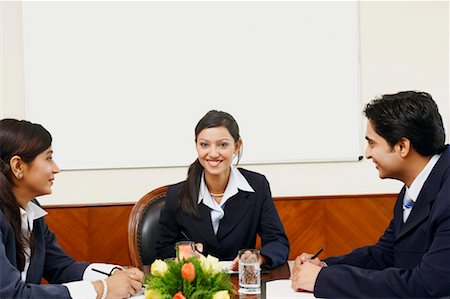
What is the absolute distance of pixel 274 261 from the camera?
86.4 inches

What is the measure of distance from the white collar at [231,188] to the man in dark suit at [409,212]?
639 mm

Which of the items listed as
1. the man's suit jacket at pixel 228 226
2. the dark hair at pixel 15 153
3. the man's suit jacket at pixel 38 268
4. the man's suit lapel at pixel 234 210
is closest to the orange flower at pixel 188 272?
the man's suit jacket at pixel 38 268

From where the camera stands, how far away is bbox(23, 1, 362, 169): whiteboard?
3.89 m

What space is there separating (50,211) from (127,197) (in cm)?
53

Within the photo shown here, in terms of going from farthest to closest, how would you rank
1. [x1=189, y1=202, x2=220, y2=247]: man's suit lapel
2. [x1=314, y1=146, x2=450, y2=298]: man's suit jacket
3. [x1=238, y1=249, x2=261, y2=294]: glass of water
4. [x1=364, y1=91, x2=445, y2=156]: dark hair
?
[x1=189, y1=202, x2=220, y2=247]: man's suit lapel, [x1=364, y1=91, x2=445, y2=156]: dark hair, [x1=238, y1=249, x2=261, y2=294]: glass of water, [x1=314, y1=146, x2=450, y2=298]: man's suit jacket

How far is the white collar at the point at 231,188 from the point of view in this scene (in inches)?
102

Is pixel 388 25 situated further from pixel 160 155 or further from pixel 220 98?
pixel 160 155

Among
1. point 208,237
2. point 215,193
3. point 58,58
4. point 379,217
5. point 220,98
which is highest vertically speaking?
point 58,58

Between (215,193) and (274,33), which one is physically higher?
(274,33)

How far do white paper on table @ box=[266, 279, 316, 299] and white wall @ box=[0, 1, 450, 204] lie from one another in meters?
2.03

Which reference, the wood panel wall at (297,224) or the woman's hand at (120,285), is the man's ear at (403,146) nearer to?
the woman's hand at (120,285)

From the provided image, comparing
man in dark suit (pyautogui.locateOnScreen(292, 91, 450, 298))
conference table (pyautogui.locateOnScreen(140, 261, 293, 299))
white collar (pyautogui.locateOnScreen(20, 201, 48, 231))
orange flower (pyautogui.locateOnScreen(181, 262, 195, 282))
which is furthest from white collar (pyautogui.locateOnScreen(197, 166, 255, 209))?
orange flower (pyautogui.locateOnScreen(181, 262, 195, 282))

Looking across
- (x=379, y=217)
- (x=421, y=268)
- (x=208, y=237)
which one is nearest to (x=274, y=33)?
(x=379, y=217)

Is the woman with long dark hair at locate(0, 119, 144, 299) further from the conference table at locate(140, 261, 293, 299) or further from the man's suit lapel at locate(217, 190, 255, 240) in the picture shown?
the man's suit lapel at locate(217, 190, 255, 240)
